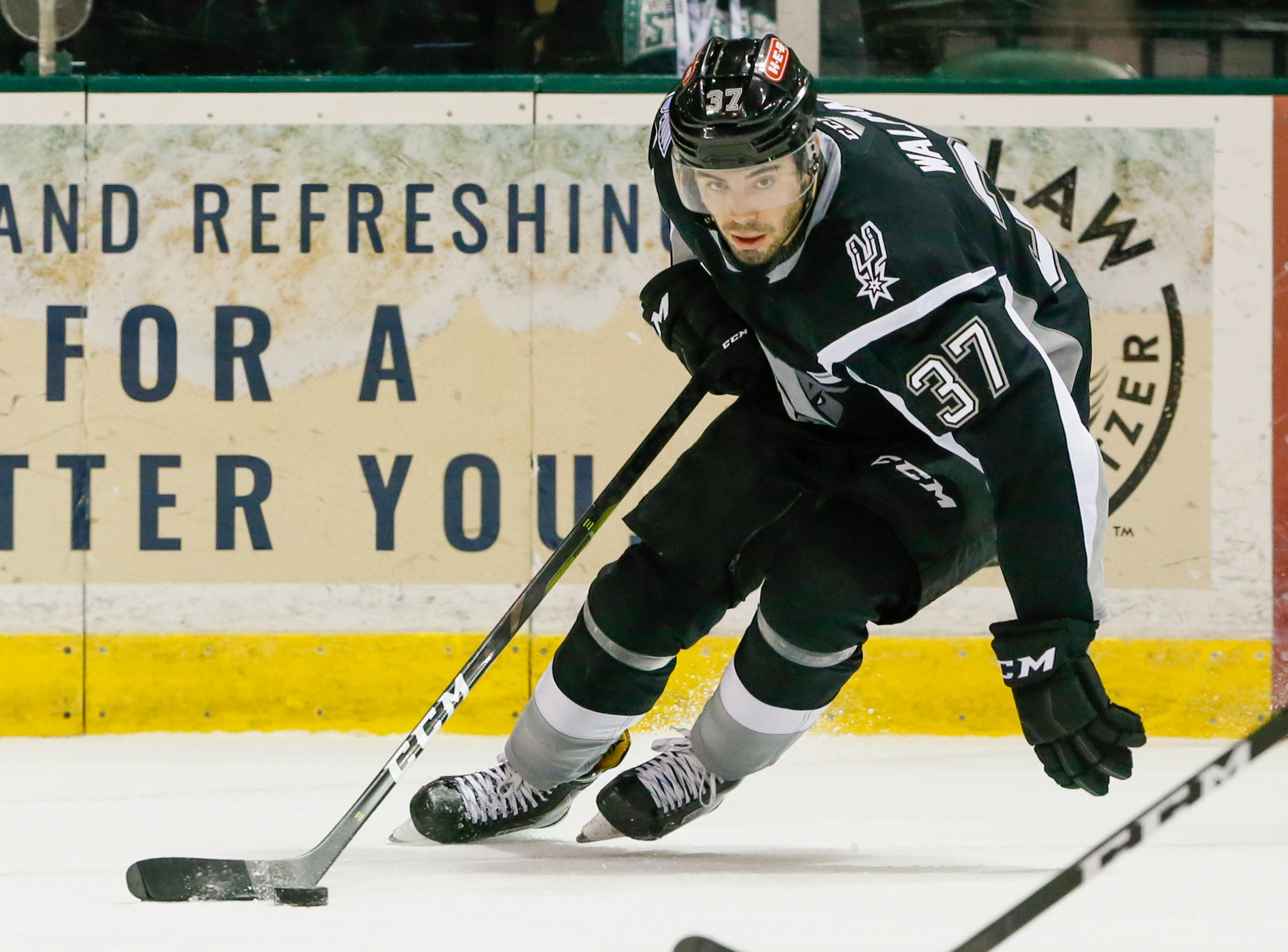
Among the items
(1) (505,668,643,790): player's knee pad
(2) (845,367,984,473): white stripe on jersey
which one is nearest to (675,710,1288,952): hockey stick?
(2) (845,367,984,473): white stripe on jersey

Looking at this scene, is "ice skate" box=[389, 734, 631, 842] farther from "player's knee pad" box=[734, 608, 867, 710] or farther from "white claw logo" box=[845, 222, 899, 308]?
"white claw logo" box=[845, 222, 899, 308]

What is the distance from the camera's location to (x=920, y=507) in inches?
75.3

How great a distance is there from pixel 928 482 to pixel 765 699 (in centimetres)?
35

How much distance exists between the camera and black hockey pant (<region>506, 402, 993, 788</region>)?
1.92 meters

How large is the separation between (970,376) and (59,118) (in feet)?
8.16

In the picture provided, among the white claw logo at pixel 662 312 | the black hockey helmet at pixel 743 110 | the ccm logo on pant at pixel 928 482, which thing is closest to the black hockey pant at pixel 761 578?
the ccm logo on pant at pixel 928 482

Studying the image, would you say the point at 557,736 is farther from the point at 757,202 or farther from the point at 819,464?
the point at 757,202

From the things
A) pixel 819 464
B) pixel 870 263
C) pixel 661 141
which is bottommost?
pixel 819 464

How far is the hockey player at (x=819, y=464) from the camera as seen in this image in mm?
1684

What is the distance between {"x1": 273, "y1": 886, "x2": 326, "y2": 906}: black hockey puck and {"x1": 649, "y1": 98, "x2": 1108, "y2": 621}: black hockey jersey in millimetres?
833

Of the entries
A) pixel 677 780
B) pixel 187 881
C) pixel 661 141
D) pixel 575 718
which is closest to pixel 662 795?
pixel 677 780

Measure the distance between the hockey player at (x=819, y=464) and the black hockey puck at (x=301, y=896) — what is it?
372mm

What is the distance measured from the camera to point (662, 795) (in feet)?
6.85

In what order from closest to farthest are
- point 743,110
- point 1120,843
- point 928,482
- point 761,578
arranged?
point 1120,843
point 743,110
point 928,482
point 761,578
